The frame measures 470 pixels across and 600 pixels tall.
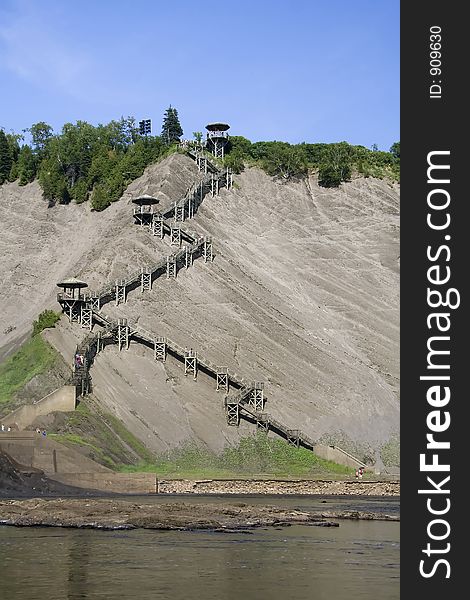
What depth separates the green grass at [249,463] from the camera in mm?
68812

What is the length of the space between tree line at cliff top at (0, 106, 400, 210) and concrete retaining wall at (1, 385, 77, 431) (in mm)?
38068

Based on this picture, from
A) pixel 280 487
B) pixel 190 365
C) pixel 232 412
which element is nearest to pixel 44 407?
pixel 190 365

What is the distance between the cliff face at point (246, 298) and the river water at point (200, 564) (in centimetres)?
3189

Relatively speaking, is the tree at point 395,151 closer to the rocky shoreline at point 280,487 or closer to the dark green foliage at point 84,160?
the dark green foliage at point 84,160

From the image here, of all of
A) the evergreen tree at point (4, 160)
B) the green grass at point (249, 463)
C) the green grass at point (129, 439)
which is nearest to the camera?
the green grass at point (249, 463)

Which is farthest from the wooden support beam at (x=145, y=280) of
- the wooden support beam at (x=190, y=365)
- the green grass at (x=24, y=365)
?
the green grass at (x=24, y=365)

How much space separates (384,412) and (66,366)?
86.9 ft

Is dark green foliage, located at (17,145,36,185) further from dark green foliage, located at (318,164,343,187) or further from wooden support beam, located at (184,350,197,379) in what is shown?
wooden support beam, located at (184,350,197,379)

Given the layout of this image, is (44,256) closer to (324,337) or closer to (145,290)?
(145,290)

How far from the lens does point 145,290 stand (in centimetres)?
8506

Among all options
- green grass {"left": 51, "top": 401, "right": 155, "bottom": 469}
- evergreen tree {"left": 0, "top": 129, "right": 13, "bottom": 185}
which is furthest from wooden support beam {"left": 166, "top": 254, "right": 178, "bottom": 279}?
evergreen tree {"left": 0, "top": 129, "right": 13, "bottom": 185}

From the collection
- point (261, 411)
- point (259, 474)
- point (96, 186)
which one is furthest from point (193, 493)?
point (96, 186)

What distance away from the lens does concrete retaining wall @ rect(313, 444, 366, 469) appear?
245 feet

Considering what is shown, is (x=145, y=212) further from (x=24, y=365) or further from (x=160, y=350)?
(x=24, y=365)
